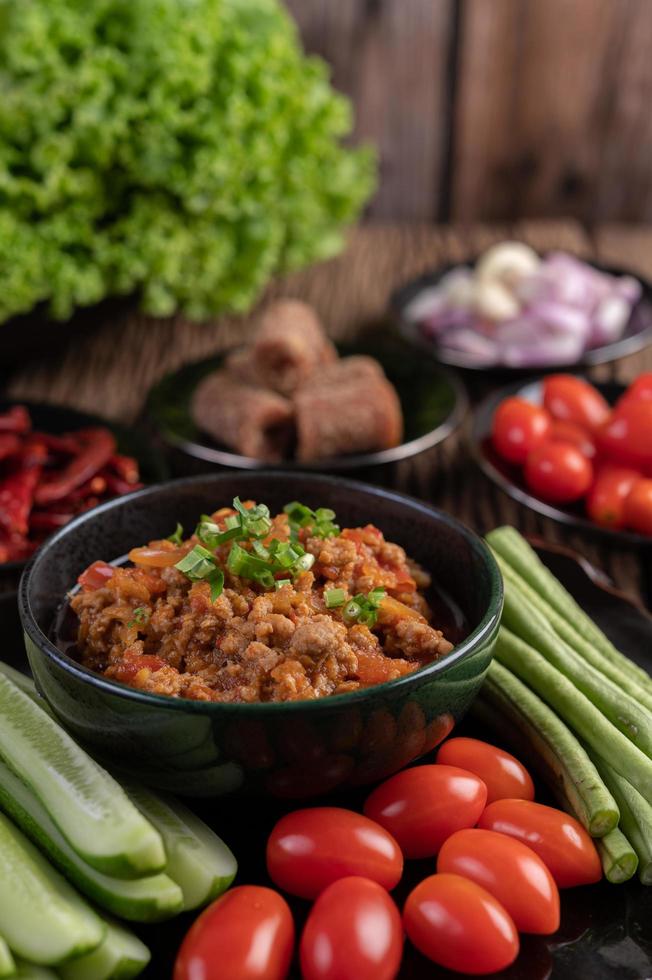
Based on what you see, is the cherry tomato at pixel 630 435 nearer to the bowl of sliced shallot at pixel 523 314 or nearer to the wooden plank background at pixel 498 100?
the bowl of sliced shallot at pixel 523 314

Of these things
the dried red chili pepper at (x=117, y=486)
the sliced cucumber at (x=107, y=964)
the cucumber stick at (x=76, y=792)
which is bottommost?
the dried red chili pepper at (x=117, y=486)

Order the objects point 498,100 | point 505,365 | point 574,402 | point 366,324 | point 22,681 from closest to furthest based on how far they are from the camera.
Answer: point 22,681 → point 574,402 → point 505,365 → point 366,324 → point 498,100

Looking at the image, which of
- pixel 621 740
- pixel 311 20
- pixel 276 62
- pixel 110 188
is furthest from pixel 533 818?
pixel 311 20

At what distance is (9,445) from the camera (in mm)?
3537

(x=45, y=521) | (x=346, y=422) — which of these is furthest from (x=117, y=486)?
(x=346, y=422)

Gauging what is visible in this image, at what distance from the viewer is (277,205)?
Result: 488 cm

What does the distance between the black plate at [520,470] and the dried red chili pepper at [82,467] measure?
1.24m

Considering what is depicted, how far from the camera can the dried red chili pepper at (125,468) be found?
353 cm

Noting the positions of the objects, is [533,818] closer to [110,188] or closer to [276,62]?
[110,188]

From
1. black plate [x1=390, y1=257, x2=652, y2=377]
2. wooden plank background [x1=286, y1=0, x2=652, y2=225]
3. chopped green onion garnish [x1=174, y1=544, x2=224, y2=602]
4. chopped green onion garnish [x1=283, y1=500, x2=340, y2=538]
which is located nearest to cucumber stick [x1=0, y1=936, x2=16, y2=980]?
chopped green onion garnish [x1=174, y1=544, x2=224, y2=602]

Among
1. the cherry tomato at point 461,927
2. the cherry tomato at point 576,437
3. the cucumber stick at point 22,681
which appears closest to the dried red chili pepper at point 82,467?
the cucumber stick at point 22,681

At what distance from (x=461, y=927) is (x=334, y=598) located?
68 centimetres

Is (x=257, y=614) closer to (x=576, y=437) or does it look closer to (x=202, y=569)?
(x=202, y=569)

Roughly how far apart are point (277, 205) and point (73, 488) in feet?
6.48
